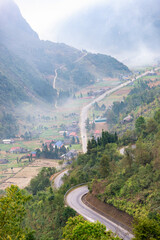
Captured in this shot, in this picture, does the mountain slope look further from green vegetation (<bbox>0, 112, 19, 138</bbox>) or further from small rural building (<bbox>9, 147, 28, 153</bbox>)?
small rural building (<bbox>9, 147, 28, 153</bbox>)

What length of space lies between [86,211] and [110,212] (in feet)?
7.64

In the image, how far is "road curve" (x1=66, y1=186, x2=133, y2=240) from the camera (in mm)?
17020

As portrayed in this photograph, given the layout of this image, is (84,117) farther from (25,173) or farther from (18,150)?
(25,173)

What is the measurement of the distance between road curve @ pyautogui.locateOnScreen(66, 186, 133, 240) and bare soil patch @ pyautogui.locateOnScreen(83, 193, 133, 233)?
1.16 ft

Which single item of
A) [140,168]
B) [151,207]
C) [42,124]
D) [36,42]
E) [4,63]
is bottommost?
[151,207]

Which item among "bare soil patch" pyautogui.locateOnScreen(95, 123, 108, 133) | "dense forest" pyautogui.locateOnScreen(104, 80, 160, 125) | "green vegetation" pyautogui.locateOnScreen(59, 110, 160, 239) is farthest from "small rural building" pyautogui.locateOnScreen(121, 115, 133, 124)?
"green vegetation" pyautogui.locateOnScreen(59, 110, 160, 239)

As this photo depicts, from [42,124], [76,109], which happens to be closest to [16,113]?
[42,124]

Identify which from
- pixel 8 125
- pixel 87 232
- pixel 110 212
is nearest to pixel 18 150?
pixel 8 125

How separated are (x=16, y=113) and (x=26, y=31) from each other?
117m

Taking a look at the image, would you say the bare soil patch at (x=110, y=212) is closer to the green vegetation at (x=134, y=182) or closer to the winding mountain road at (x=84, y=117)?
the green vegetation at (x=134, y=182)

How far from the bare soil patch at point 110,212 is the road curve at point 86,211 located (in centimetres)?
35

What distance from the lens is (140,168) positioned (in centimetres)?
2094

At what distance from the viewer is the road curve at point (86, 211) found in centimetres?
1702

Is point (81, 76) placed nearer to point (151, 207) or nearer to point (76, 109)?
point (76, 109)
